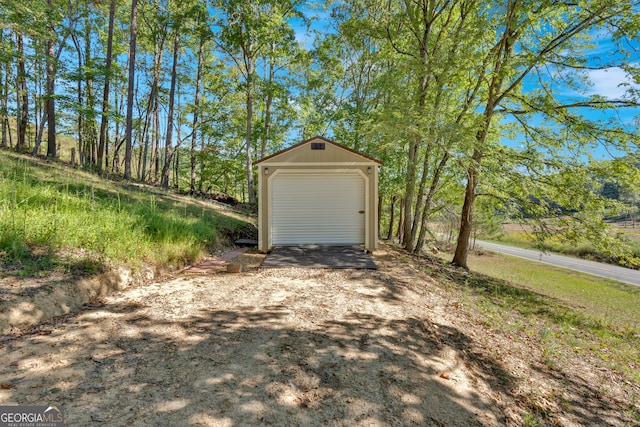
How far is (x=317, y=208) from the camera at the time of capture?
801cm

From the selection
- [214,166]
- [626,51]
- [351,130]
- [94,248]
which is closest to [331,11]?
[351,130]

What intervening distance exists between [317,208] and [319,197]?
30 cm

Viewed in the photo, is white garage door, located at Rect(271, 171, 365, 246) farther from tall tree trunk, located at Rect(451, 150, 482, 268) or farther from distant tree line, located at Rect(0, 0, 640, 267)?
tall tree trunk, located at Rect(451, 150, 482, 268)

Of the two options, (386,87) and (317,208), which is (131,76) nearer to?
(317,208)

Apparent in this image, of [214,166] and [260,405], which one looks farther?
[214,166]

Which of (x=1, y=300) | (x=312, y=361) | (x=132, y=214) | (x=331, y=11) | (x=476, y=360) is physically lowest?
(x=476, y=360)

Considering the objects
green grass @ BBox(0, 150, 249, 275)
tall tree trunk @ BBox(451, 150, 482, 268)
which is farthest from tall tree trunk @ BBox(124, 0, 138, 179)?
tall tree trunk @ BBox(451, 150, 482, 268)

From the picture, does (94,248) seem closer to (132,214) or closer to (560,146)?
(132,214)

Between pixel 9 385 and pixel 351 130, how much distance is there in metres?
15.1

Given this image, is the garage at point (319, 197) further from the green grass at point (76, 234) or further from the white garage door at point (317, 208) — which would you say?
the green grass at point (76, 234)

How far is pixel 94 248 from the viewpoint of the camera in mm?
4121

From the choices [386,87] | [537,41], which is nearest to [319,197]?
[386,87]

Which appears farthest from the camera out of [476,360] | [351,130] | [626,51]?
[351,130]

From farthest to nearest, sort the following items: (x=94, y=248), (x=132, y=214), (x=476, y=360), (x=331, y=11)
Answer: (x=331, y=11) → (x=132, y=214) → (x=94, y=248) → (x=476, y=360)
